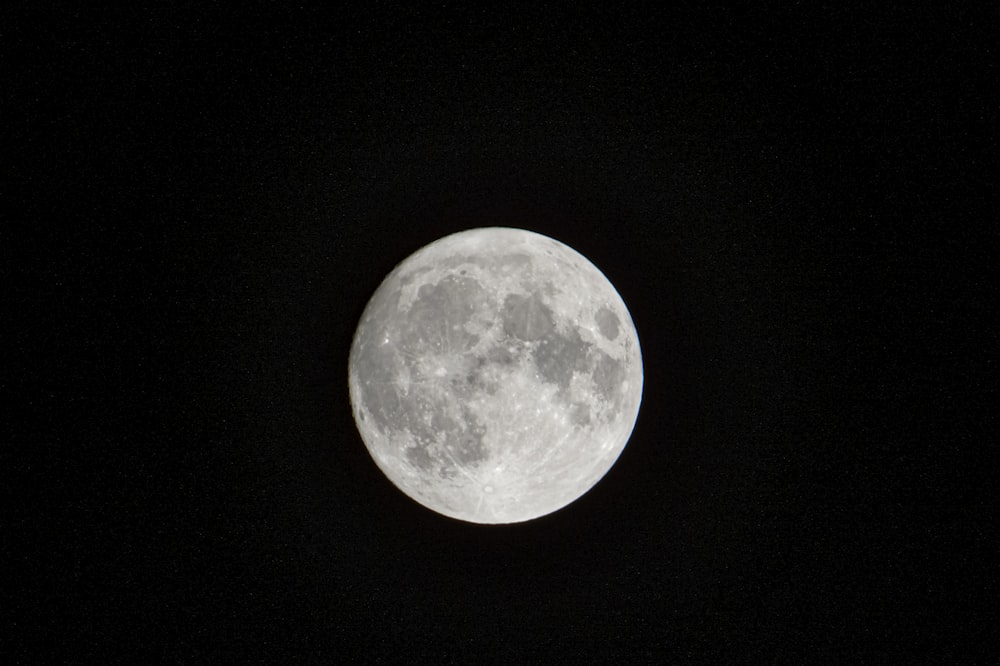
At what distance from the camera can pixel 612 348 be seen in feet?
8.80

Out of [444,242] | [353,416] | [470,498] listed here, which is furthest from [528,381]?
[353,416]

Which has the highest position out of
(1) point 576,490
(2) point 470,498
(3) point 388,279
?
(3) point 388,279

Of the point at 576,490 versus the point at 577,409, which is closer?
the point at 577,409

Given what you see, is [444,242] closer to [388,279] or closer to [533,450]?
[388,279]

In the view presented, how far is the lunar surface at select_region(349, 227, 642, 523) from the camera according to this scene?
2.43 m

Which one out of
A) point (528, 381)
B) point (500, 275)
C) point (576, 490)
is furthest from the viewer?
point (576, 490)

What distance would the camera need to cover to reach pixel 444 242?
285 cm

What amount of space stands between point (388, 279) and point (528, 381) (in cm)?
91

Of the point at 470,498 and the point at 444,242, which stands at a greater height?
the point at 444,242

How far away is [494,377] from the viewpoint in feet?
7.86

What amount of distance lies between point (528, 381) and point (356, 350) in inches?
34.3

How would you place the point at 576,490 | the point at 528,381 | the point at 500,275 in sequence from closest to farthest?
the point at 528,381 → the point at 500,275 → the point at 576,490

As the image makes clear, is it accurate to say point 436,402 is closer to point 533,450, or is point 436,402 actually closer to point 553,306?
point 533,450

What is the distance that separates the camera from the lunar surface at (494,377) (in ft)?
7.96
